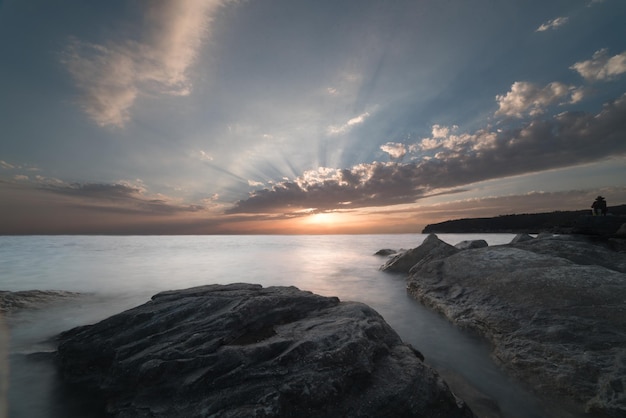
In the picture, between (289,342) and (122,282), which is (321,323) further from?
(122,282)

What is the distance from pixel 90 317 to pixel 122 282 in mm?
9267

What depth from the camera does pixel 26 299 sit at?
11.7m

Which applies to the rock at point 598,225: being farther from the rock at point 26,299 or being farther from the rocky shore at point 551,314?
the rock at point 26,299

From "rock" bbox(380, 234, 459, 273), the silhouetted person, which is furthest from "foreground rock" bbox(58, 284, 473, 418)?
the silhouetted person

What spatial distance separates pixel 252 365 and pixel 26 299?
45.2 feet

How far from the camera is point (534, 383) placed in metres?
5.27

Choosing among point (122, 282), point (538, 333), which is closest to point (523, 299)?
point (538, 333)

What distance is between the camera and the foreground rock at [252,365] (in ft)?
12.9

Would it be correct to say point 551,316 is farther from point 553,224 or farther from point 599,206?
point 553,224

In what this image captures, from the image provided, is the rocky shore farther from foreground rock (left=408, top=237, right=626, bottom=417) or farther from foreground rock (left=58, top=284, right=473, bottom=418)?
foreground rock (left=58, top=284, right=473, bottom=418)

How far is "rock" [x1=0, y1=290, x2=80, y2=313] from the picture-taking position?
10.8 meters

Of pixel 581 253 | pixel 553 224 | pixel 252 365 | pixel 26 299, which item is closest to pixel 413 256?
pixel 581 253

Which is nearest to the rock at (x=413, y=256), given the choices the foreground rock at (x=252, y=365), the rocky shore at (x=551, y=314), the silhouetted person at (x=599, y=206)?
the rocky shore at (x=551, y=314)

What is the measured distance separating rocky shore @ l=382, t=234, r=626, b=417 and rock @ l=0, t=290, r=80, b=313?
54.9ft
